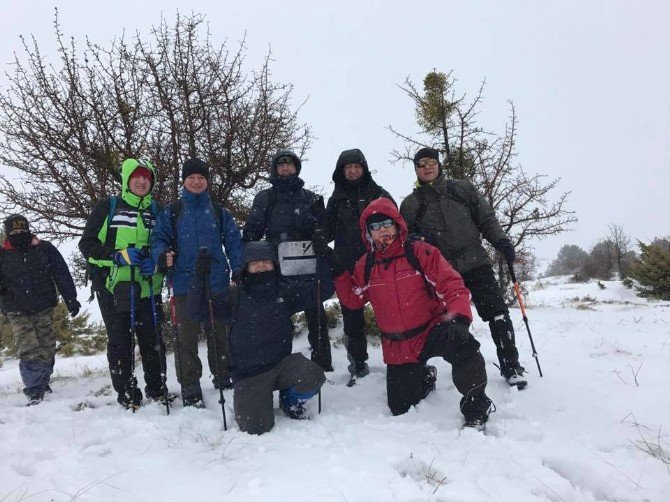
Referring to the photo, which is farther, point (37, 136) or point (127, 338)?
point (37, 136)

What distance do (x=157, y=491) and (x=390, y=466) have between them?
1542 mm

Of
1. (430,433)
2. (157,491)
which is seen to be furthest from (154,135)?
(430,433)

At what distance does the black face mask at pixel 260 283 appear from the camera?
3.92 meters

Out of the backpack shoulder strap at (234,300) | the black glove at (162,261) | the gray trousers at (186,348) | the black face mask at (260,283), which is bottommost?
the gray trousers at (186,348)

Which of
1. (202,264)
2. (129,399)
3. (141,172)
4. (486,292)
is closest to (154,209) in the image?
Answer: (141,172)

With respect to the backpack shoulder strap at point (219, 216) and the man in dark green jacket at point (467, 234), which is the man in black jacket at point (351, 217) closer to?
the man in dark green jacket at point (467, 234)

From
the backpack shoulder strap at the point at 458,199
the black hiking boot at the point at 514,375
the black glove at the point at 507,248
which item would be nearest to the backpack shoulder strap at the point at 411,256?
the backpack shoulder strap at the point at 458,199

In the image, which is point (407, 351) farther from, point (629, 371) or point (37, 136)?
point (37, 136)

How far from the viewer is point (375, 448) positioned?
10.1ft

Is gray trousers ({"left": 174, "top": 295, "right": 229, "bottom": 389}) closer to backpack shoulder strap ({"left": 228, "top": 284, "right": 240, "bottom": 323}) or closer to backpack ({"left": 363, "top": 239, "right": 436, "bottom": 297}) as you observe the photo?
backpack shoulder strap ({"left": 228, "top": 284, "right": 240, "bottom": 323})

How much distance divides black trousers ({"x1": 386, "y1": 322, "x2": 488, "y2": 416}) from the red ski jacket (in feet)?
0.39

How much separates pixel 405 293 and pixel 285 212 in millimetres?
1763

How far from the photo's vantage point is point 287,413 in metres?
3.91

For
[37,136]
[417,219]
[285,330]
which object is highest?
[37,136]
